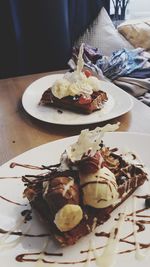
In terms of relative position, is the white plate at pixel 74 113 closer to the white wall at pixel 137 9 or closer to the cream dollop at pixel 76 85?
the cream dollop at pixel 76 85

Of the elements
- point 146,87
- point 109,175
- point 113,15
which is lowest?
point 146,87

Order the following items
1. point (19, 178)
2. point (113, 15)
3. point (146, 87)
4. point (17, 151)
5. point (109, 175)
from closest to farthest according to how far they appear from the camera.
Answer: point (109, 175), point (19, 178), point (17, 151), point (146, 87), point (113, 15)

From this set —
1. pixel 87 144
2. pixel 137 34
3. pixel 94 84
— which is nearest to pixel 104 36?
pixel 137 34

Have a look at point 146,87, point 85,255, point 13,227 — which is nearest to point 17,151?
point 13,227

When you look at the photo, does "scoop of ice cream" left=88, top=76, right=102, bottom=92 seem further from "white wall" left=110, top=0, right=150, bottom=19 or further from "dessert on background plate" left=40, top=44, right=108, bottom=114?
"white wall" left=110, top=0, right=150, bottom=19

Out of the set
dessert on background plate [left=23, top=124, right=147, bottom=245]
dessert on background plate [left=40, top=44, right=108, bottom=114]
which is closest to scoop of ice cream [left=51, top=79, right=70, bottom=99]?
dessert on background plate [left=40, top=44, right=108, bottom=114]

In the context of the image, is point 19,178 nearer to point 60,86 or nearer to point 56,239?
point 56,239

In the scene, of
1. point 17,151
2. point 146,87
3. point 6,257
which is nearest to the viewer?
point 6,257
